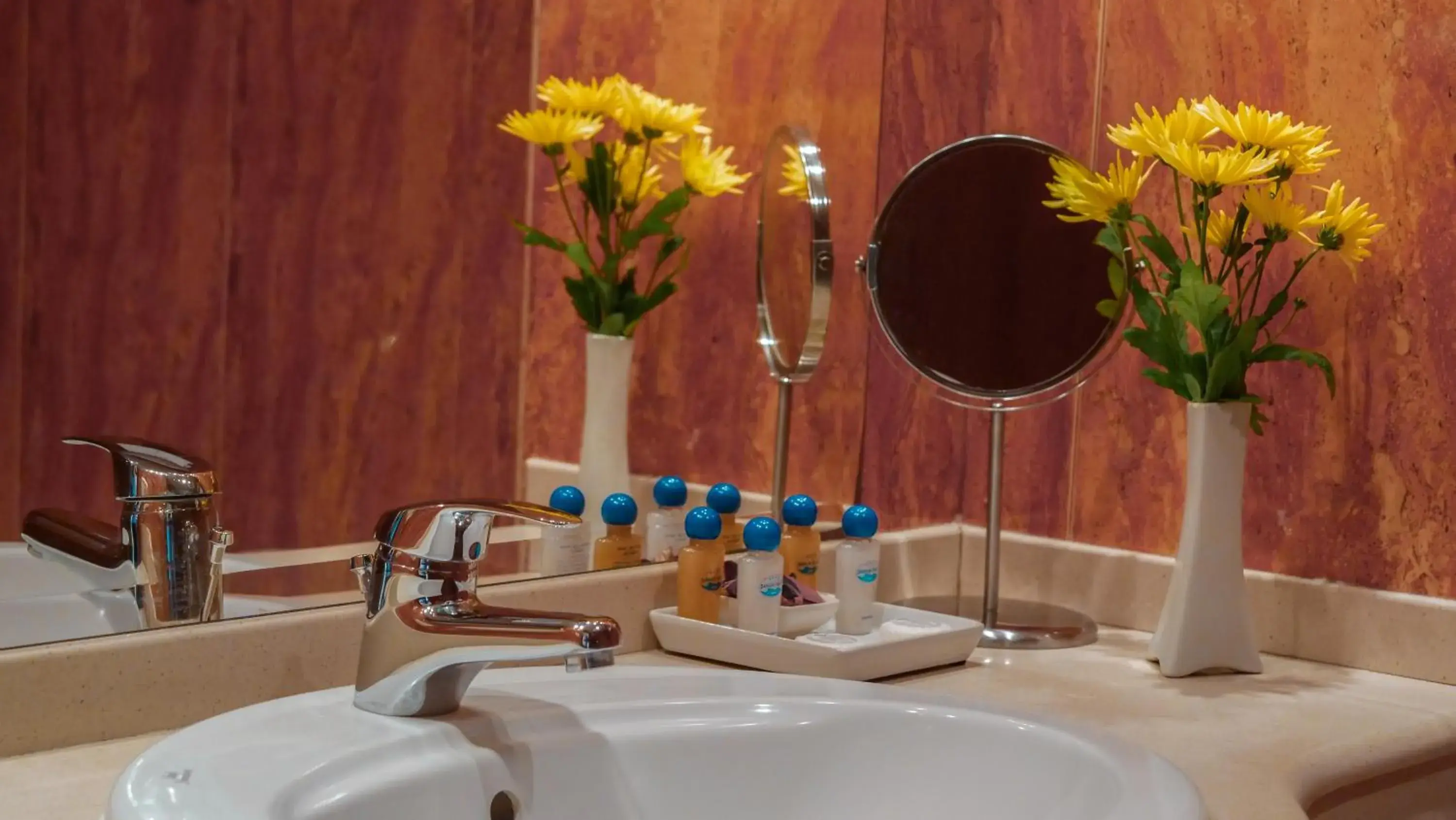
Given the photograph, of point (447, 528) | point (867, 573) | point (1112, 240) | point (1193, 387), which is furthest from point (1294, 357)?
point (447, 528)

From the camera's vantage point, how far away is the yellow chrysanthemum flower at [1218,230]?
143 cm

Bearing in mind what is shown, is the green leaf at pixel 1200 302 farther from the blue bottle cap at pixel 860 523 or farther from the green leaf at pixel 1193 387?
the blue bottle cap at pixel 860 523

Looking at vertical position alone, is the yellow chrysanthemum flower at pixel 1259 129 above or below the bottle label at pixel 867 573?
above

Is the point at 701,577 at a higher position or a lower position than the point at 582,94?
lower

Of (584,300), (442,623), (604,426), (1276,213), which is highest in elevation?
(1276,213)

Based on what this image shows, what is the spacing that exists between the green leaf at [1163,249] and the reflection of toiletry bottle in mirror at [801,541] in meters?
0.39

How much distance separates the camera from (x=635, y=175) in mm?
1447

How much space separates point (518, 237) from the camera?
1.29 metres

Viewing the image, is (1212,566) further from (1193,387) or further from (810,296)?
(810,296)

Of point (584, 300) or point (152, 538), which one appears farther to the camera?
point (584, 300)

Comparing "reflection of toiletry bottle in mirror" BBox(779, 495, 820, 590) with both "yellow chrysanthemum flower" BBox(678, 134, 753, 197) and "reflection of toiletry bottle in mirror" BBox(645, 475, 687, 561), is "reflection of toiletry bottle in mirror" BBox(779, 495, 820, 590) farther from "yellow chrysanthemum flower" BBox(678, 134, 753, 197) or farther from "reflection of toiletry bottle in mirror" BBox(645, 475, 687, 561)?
"yellow chrysanthemum flower" BBox(678, 134, 753, 197)

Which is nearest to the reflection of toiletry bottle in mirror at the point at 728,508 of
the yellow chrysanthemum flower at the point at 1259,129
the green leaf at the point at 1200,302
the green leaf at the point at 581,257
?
the green leaf at the point at 581,257

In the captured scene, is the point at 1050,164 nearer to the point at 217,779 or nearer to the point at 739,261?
the point at 739,261

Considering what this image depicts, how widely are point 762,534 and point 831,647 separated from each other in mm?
110
